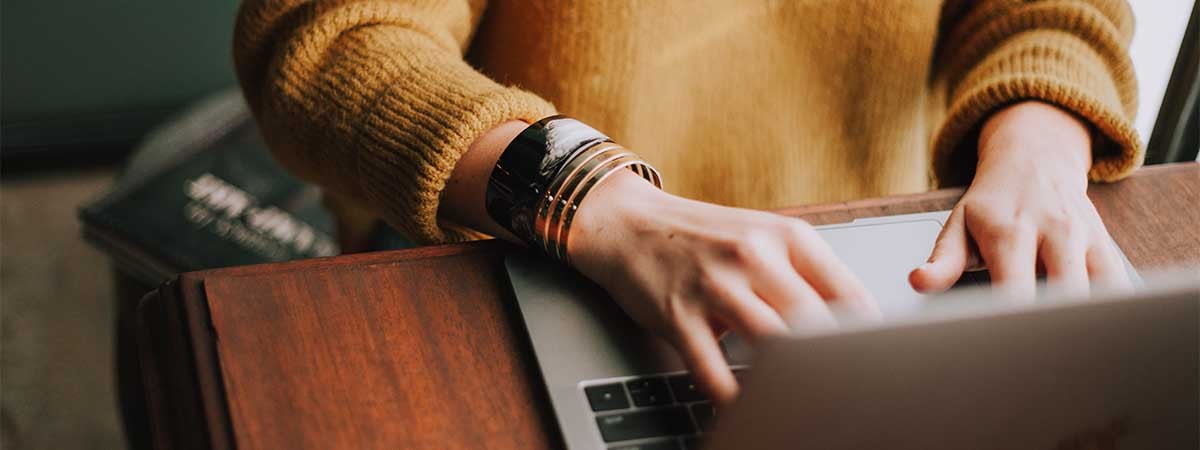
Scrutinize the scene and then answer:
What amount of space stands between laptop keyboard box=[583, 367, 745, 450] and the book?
2.61 ft

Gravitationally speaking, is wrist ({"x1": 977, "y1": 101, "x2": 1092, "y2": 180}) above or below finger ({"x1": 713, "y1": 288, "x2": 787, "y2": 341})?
above

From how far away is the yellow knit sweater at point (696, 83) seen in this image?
56cm

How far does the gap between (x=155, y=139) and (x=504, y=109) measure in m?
1.11

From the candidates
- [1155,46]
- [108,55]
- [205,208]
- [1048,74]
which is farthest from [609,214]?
[108,55]

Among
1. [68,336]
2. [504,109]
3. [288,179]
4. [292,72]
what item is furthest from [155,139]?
[504,109]

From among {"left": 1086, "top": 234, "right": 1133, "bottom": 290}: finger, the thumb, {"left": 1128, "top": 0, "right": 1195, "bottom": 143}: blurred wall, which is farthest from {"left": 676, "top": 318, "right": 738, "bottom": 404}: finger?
{"left": 1128, "top": 0, "right": 1195, "bottom": 143}: blurred wall

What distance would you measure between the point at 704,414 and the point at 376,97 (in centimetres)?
28

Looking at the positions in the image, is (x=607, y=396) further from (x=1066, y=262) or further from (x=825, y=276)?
(x=1066, y=262)

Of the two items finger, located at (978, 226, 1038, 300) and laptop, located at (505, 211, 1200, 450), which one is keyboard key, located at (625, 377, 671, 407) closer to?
laptop, located at (505, 211, 1200, 450)

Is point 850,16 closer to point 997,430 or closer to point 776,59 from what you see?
point 776,59

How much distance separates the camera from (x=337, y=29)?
604 millimetres

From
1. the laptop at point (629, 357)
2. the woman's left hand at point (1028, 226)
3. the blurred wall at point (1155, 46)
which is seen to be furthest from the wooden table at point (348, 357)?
the blurred wall at point (1155, 46)

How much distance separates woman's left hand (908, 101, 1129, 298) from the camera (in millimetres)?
503

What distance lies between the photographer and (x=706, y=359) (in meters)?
0.43
